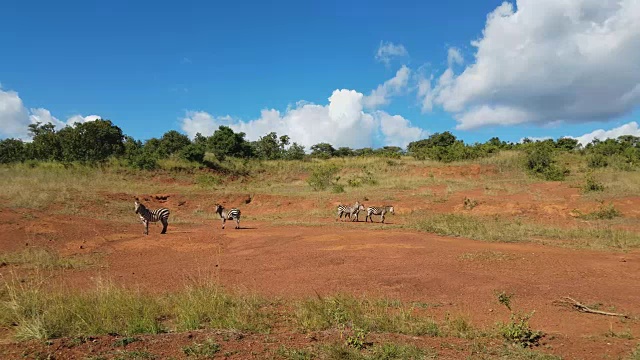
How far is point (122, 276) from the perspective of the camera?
1073 cm

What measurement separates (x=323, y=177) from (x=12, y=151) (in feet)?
103

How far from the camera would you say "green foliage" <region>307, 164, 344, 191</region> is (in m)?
35.3

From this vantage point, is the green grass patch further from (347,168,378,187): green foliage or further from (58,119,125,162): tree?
(58,119,125,162): tree

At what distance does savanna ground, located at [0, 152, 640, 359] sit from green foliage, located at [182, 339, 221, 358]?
32 mm

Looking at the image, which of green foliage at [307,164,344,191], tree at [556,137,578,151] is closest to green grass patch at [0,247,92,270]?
green foliage at [307,164,344,191]

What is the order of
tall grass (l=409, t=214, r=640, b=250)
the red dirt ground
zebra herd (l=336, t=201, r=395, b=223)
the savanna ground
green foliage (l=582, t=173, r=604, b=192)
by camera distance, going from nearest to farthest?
the savanna ground
the red dirt ground
tall grass (l=409, t=214, r=640, b=250)
zebra herd (l=336, t=201, r=395, b=223)
green foliage (l=582, t=173, r=604, b=192)

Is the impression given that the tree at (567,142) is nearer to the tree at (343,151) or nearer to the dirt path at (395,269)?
the tree at (343,151)

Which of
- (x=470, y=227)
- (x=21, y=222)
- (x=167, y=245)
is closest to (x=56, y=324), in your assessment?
(x=167, y=245)

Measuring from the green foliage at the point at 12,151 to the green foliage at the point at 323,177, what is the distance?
91.1 ft

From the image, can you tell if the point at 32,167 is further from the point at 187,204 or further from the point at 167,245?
the point at 167,245

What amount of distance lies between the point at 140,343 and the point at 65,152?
38.5 metres

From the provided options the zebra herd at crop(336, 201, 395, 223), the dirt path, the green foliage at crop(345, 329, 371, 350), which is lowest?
the dirt path

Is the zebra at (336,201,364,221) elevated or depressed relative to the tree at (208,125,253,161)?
depressed

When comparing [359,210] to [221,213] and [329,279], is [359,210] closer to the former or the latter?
[221,213]
